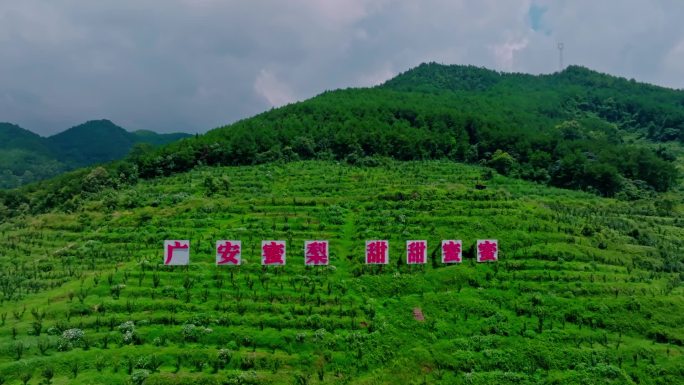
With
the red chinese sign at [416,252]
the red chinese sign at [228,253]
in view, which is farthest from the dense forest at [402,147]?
the red chinese sign at [416,252]

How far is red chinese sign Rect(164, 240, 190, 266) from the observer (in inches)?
1220

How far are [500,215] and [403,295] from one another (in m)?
14.7

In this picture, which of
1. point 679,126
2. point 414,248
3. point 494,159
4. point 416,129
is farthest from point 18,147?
point 679,126

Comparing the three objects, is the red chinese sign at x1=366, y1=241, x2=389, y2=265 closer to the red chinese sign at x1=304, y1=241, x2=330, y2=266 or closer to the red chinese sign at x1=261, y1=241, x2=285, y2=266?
the red chinese sign at x1=304, y1=241, x2=330, y2=266

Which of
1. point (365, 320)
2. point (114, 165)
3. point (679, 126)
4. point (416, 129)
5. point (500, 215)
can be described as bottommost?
point (365, 320)

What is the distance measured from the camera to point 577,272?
1314 inches

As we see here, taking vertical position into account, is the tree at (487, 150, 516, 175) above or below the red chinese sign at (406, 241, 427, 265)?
above

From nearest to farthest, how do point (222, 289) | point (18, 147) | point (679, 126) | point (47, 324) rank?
point (47, 324) < point (222, 289) < point (679, 126) < point (18, 147)

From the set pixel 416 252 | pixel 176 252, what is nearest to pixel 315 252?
pixel 416 252

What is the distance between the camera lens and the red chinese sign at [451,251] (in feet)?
109

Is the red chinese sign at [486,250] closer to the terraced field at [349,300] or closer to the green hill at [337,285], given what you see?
the terraced field at [349,300]

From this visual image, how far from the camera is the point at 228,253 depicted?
31.4 meters

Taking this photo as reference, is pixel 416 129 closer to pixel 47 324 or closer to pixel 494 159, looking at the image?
pixel 494 159

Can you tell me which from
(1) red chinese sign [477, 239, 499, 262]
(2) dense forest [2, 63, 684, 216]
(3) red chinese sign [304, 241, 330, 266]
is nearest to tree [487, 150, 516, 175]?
(2) dense forest [2, 63, 684, 216]
